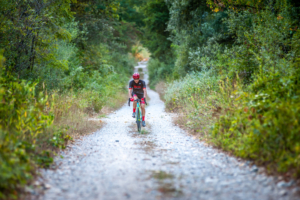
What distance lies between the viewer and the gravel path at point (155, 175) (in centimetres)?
356

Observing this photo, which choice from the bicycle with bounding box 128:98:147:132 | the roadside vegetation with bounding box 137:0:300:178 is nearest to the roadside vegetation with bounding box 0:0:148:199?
the bicycle with bounding box 128:98:147:132

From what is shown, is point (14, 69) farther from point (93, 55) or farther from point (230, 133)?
point (93, 55)

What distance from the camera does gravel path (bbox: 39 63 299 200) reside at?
3564 mm

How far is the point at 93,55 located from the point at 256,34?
40.8 ft

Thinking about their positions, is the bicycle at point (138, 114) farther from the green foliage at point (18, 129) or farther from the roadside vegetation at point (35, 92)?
the green foliage at point (18, 129)

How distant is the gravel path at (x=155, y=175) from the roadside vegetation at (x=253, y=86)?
0.43m

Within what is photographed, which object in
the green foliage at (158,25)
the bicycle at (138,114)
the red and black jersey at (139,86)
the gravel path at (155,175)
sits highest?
the green foliage at (158,25)

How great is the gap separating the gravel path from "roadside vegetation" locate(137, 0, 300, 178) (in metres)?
0.43

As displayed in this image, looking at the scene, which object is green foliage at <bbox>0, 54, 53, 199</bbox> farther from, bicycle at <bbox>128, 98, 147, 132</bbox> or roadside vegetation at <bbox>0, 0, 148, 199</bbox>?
bicycle at <bbox>128, 98, 147, 132</bbox>

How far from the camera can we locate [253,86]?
19.4 ft

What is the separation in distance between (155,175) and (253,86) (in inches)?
130

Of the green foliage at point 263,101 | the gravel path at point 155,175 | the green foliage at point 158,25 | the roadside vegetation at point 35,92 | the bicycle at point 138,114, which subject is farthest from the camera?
the green foliage at point 158,25

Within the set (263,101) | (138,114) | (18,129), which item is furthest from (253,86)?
(18,129)

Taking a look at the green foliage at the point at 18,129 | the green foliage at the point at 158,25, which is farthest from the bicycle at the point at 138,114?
the green foliage at the point at 158,25
